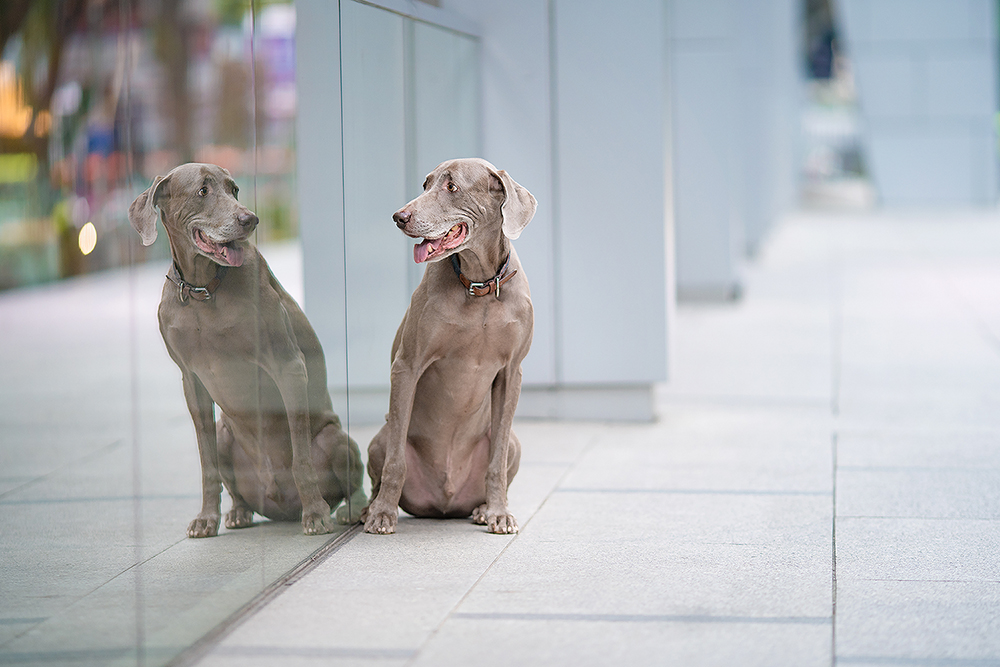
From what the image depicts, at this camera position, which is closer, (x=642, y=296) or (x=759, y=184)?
(x=642, y=296)

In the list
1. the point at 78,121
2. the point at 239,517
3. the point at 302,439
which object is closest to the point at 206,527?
the point at 239,517

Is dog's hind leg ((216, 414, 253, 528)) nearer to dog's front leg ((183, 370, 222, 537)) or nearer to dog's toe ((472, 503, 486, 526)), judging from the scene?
dog's front leg ((183, 370, 222, 537))

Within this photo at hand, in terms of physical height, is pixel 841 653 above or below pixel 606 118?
below

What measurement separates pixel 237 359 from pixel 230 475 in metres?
0.44

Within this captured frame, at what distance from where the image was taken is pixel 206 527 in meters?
4.13

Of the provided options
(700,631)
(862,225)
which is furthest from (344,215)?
(862,225)

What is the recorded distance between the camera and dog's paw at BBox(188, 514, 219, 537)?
4105mm

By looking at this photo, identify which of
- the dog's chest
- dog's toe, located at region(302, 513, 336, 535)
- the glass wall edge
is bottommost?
dog's toe, located at region(302, 513, 336, 535)

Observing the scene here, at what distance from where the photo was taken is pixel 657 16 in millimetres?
6996

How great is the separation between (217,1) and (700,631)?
79.1ft

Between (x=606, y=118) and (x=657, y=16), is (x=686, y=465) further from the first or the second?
(x=657, y=16)

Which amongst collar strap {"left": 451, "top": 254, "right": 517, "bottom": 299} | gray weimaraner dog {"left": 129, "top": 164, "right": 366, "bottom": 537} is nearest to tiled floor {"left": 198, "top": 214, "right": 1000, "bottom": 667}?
gray weimaraner dog {"left": 129, "top": 164, "right": 366, "bottom": 537}

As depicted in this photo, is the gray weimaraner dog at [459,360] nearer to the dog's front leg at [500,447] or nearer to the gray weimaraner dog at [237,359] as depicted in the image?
the dog's front leg at [500,447]

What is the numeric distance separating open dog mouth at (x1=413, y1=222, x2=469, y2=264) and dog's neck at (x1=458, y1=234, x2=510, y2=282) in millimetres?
169
